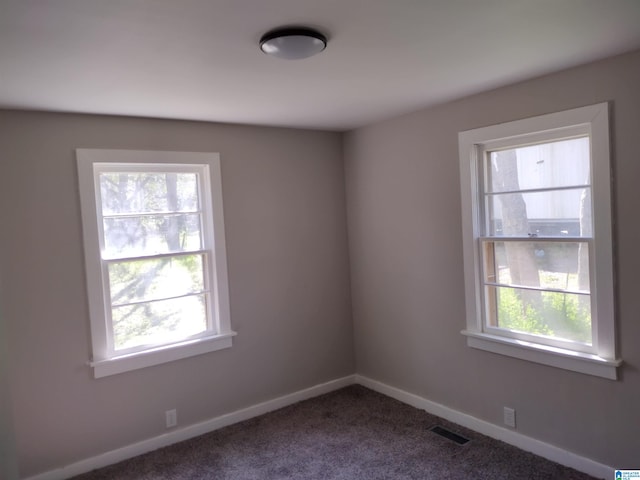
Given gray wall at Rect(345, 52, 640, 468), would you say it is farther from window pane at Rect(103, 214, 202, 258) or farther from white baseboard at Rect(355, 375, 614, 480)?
window pane at Rect(103, 214, 202, 258)

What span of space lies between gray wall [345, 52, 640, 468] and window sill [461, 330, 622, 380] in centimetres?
5

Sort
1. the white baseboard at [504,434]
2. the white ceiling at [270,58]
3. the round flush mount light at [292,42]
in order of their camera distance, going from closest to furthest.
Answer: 1. the white ceiling at [270,58]
2. the round flush mount light at [292,42]
3. the white baseboard at [504,434]

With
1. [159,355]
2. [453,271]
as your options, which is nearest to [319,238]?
[453,271]

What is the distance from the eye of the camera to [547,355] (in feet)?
9.13

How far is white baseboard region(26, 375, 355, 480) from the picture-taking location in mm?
2955

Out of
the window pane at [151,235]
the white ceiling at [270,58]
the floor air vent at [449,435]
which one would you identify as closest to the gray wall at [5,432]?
the white ceiling at [270,58]

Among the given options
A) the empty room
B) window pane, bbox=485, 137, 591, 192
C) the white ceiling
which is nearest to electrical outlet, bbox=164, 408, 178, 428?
the empty room

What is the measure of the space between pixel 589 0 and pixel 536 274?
168 centimetres

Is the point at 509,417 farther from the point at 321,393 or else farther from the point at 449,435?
the point at 321,393

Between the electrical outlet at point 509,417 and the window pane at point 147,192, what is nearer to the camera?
the electrical outlet at point 509,417

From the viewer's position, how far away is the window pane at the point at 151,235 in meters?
3.17

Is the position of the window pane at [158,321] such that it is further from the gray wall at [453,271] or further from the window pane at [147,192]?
the gray wall at [453,271]

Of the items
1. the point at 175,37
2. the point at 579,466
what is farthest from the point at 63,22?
the point at 579,466

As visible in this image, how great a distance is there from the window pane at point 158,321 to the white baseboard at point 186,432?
2.19 ft
